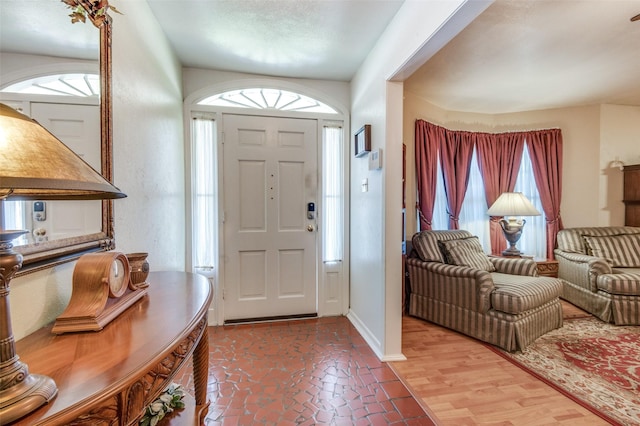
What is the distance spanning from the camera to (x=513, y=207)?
3102mm

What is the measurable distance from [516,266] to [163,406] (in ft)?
10.5

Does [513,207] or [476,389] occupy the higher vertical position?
[513,207]

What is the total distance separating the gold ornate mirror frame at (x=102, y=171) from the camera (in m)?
0.85

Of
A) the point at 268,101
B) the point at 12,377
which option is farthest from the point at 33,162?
the point at 268,101

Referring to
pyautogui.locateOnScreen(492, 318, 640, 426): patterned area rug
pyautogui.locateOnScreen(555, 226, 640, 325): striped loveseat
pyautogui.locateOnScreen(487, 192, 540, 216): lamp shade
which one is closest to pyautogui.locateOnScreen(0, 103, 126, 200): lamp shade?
pyautogui.locateOnScreen(492, 318, 640, 426): patterned area rug

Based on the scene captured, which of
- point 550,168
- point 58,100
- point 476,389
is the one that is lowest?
point 476,389

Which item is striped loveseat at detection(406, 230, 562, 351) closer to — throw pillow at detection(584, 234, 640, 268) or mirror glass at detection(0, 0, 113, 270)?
throw pillow at detection(584, 234, 640, 268)

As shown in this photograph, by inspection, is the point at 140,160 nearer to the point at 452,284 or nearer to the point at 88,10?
the point at 88,10

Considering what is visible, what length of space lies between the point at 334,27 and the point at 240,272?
2309 mm

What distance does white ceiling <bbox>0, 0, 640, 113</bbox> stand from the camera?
177 cm

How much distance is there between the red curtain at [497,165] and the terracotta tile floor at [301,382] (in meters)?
2.48

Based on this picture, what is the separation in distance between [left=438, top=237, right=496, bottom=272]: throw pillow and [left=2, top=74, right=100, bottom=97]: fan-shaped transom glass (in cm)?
298

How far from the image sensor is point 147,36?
5.69 feet

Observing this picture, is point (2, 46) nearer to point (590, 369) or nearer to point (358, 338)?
point (358, 338)
